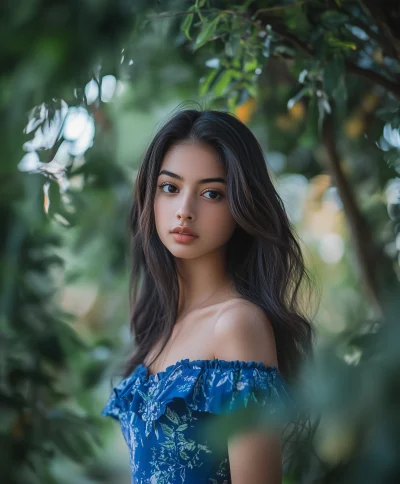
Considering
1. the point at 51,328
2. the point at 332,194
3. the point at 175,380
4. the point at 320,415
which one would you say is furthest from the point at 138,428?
the point at 332,194

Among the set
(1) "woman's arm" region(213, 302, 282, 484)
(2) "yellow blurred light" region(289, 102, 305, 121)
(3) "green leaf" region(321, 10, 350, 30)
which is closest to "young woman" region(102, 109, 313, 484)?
(1) "woman's arm" region(213, 302, 282, 484)

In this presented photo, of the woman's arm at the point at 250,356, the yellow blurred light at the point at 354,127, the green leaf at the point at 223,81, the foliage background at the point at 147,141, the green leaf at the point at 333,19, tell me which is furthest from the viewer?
the yellow blurred light at the point at 354,127

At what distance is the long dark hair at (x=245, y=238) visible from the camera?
4.57ft

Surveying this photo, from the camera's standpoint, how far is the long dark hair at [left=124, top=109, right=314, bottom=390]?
4.57 feet

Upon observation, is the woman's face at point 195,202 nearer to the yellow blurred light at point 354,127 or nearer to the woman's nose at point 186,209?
the woman's nose at point 186,209

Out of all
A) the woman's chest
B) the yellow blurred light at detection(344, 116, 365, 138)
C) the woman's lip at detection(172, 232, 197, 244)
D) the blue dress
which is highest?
the yellow blurred light at detection(344, 116, 365, 138)

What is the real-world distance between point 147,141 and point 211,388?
1.06 metres

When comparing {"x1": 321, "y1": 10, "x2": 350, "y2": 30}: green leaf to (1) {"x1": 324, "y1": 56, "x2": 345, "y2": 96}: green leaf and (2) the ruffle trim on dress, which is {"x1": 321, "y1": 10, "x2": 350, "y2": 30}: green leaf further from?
(2) the ruffle trim on dress

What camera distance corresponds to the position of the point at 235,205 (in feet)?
4.47

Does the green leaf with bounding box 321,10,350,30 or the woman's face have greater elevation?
the green leaf with bounding box 321,10,350,30

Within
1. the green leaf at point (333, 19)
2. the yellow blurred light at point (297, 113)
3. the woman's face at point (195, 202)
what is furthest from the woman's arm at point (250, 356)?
the yellow blurred light at point (297, 113)

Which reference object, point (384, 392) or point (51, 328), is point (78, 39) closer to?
point (384, 392)

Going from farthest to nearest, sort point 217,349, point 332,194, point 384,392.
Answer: point 332,194, point 217,349, point 384,392

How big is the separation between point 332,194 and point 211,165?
140 cm
